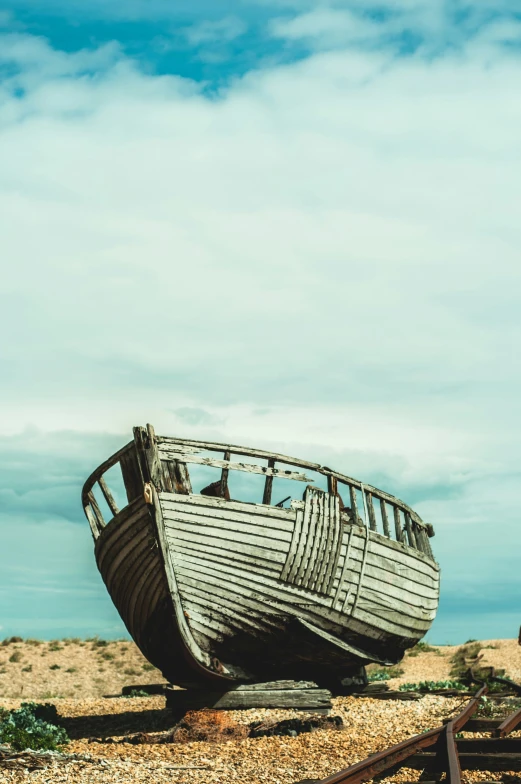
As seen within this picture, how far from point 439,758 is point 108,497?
24.2 feet

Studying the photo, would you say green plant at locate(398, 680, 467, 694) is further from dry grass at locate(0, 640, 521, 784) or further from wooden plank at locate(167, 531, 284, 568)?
wooden plank at locate(167, 531, 284, 568)

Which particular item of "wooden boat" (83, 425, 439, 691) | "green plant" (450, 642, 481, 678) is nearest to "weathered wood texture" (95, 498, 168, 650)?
"wooden boat" (83, 425, 439, 691)

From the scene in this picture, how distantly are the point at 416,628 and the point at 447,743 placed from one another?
27.6 feet

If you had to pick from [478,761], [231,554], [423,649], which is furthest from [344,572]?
[423,649]

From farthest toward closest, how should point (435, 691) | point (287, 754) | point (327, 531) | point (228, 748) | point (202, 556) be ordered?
point (435, 691)
point (327, 531)
point (202, 556)
point (228, 748)
point (287, 754)

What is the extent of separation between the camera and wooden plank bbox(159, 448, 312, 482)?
12.7 metres

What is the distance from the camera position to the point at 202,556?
40.5ft

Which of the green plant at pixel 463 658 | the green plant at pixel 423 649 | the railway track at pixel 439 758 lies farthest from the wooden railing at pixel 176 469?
the green plant at pixel 423 649

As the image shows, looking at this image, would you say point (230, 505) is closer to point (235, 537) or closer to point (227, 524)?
point (227, 524)

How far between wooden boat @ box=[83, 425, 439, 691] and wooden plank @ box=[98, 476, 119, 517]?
20 millimetres

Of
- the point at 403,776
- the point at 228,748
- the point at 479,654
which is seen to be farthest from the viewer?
the point at 479,654

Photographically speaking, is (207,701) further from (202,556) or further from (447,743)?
(447,743)

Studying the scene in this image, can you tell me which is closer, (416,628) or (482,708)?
(482,708)

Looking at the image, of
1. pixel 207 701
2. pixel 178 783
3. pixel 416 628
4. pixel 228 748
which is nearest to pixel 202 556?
pixel 207 701
